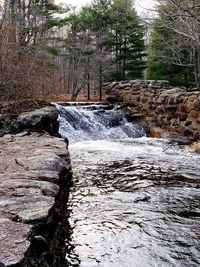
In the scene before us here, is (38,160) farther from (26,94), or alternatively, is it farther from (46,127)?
(26,94)

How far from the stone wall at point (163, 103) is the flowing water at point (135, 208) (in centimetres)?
393

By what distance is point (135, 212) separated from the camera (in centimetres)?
464

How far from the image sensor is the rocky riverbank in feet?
6.45

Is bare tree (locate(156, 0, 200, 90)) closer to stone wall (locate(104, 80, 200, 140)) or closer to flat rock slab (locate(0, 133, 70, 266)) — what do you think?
stone wall (locate(104, 80, 200, 140))

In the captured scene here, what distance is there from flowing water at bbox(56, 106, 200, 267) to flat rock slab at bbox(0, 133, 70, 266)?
87cm

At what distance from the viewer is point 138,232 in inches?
158

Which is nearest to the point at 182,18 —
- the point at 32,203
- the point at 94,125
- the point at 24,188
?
the point at 94,125

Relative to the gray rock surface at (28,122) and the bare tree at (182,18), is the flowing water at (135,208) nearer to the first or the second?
the gray rock surface at (28,122)

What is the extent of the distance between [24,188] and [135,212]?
2.17 metres

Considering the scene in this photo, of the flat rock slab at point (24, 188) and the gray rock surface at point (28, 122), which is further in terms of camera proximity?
the gray rock surface at point (28, 122)

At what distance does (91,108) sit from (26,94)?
24.5 ft

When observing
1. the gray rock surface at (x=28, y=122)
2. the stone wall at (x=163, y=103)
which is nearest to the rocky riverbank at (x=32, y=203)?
the gray rock surface at (x=28, y=122)

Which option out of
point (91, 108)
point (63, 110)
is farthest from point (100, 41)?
point (63, 110)

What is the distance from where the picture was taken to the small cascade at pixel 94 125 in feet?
40.0
